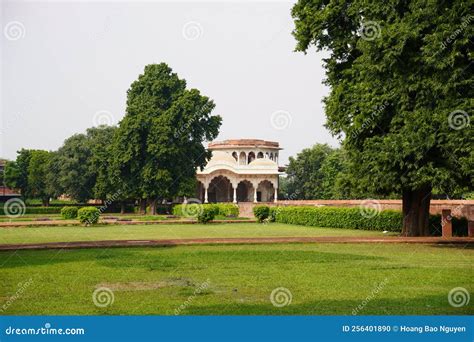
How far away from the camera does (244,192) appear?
64.4 meters

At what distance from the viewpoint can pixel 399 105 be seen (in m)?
Answer: 17.4

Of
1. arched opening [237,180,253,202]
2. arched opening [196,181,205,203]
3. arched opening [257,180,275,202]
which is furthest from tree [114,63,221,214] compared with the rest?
arched opening [237,180,253,202]

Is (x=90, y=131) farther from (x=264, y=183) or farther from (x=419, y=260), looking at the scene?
(x=419, y=260)

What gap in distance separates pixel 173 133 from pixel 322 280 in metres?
31.6

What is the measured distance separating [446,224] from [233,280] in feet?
44.7

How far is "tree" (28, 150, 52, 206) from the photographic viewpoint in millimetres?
53406

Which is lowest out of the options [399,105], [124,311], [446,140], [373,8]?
[124,311]

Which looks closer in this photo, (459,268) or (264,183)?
(459,268)

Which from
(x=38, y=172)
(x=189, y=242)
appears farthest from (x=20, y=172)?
(x=189, y=242)

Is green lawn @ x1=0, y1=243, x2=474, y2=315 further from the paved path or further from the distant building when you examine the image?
the distant building

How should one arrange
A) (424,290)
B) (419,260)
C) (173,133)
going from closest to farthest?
1. (424,290)
2. (419,260)
3. (173,133)

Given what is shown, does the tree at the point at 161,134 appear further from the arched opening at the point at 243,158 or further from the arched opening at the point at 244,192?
the arched opening at the point at 243,158

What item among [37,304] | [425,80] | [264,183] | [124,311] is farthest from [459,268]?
[264,183]

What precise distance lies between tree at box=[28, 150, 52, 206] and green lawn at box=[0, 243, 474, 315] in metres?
40.2
